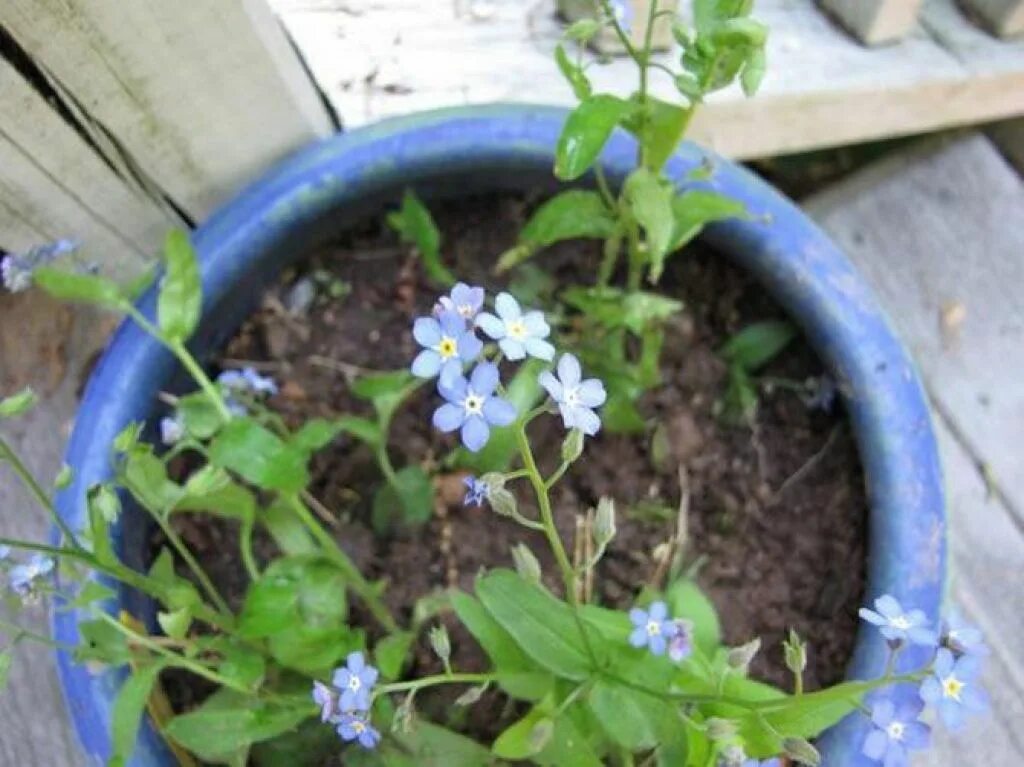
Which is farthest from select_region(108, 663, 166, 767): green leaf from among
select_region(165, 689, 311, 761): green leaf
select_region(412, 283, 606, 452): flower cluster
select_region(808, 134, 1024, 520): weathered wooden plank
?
select_region(808, 134, 1024, 520): weathered wooden plank

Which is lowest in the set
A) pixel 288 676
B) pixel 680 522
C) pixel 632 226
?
pixel 680 522

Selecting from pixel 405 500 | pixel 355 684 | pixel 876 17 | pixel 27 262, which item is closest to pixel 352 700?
pixel 355 684

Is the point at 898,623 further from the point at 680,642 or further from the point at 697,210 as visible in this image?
the point at 697,210

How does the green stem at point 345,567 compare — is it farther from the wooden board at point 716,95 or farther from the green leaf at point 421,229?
the wooden board at point 716,95

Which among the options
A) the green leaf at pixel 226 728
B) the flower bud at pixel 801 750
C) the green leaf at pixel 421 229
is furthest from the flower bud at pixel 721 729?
the green leaf at pixel 421 229

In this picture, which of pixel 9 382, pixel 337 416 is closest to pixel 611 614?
pixel 337 416

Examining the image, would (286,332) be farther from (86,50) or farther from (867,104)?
(867,104)
